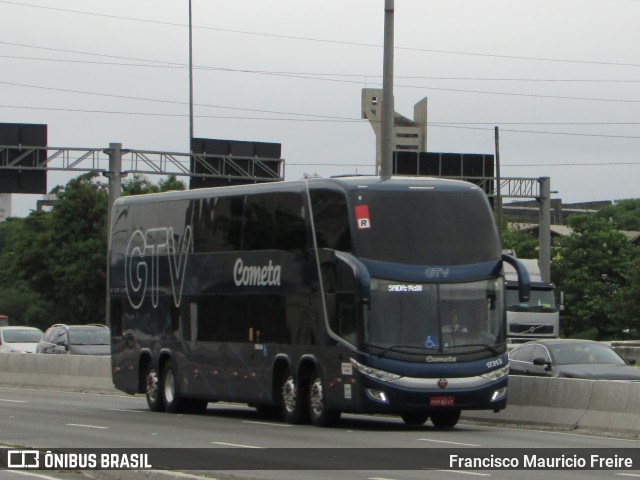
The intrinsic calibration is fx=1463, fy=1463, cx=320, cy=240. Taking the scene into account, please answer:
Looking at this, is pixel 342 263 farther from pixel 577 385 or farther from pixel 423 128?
pixel 423 128

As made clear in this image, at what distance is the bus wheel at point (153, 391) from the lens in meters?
27.7

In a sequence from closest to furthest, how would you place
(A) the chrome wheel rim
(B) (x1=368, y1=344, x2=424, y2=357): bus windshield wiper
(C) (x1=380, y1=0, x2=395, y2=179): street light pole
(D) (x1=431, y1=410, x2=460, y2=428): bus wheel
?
(B) (x1=368, y1=344, x2=424, y2=357): bus windshield wiper → (D) (x1=431, y1=410, x2=460, y2=428): bus wheel → (A) the chrome wheel rim → (C) (x1=380, y1=0, x2=395, y2=179): street light pole

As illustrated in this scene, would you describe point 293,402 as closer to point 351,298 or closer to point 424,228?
point 351,298

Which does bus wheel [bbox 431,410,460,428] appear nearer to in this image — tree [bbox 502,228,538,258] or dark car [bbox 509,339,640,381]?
dark car [bbox 509,339,640,381]

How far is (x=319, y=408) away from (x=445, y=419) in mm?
2121

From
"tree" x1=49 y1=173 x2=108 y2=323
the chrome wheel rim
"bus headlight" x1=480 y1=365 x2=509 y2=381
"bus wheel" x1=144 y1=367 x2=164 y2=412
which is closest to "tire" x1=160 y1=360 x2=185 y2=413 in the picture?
"bus wheel" x1=144 y1=367 x2=164 y2=412

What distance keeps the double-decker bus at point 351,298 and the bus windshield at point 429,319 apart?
0.6 inches

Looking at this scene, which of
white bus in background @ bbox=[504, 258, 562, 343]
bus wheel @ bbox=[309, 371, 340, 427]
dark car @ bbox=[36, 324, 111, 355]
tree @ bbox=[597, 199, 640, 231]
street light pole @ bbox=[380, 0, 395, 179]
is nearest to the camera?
bus wheel @ bbox=[309, 371, 340, 427]

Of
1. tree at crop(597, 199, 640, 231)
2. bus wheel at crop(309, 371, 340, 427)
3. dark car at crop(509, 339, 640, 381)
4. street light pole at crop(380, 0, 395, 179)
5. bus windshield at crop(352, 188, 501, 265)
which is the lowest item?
bus wheel at crop(309, 371, 340, 427)

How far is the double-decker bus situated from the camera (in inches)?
849

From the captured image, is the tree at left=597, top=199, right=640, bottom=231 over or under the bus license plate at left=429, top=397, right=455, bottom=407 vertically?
over

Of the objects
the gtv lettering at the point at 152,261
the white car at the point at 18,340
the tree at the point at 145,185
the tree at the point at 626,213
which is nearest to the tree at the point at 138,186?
the tree at the point at 145,185

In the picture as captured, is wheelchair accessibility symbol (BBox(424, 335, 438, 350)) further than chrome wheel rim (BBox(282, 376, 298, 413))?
No

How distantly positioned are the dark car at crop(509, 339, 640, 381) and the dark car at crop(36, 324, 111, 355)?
19002mm
